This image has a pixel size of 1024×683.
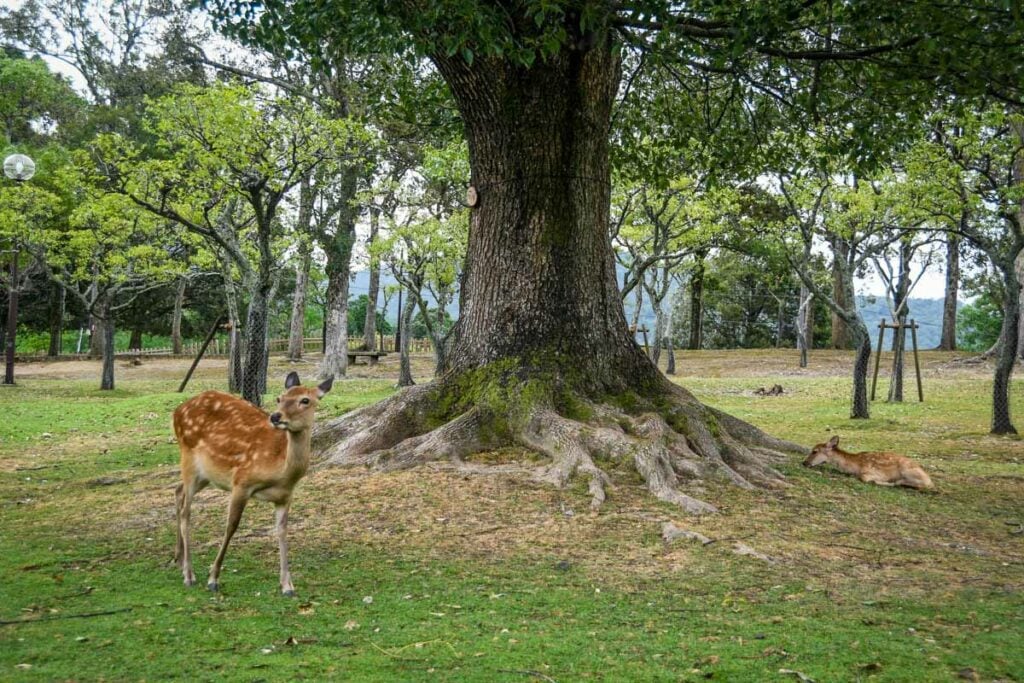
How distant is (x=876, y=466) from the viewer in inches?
361

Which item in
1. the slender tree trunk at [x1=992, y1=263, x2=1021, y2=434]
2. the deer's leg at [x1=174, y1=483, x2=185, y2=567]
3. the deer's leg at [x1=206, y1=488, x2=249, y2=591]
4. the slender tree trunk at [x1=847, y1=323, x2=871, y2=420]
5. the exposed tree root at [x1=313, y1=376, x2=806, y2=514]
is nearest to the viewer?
the deer's leg at [x1=206, y1=488, x2=249, y2=591]

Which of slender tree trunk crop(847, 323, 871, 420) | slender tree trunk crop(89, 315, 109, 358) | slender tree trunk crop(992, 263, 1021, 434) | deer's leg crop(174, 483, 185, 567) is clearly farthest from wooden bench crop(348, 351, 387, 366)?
deer's leg crop(174, 483, 185, 567)

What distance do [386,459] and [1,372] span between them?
28080mm

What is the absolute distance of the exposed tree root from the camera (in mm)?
8125

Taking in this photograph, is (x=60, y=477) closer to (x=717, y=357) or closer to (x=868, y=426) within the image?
(x=868, y=426)

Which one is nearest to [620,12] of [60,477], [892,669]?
[892,669]

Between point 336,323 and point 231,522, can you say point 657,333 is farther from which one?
point 231,522

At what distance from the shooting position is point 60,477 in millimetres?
9969

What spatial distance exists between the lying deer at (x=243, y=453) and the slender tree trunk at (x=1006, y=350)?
11.5 m

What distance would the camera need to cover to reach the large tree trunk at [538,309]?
8969mm

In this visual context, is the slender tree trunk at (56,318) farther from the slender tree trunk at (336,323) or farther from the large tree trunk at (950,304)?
the large tree trunk at (950,304)

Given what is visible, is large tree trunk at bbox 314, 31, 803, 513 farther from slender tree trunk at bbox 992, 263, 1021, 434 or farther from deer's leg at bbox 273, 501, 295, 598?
slender tree trunk at bbox 992, 263, 1021, 434

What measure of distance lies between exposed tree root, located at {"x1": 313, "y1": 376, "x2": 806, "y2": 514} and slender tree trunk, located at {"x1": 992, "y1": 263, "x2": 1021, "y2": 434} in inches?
229

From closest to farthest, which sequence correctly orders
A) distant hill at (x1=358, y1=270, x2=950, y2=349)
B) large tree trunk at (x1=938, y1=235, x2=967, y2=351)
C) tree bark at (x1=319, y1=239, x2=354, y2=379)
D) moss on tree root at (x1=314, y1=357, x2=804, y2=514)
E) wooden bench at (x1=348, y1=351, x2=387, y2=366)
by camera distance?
moss on tree root at (x1=314, y1=357, x2=804, y2=514) → tree bark at (x1=319, y1=239, x2=354, y2=379) → wooden bench at (x1=348, y1=351, x2=387, y2=366) → large tree trunk at (x1=938, y1=235, x2=967, y2=351) → distant hill at (x1=358, y1=270, x2=950, y2=349)
